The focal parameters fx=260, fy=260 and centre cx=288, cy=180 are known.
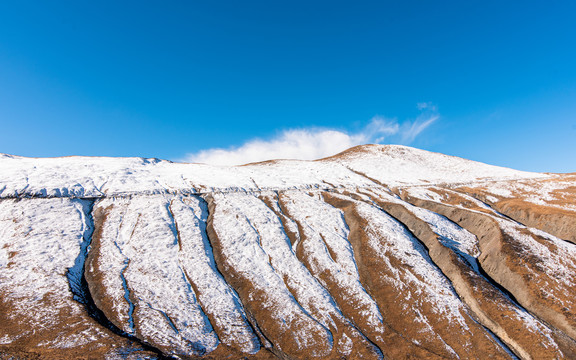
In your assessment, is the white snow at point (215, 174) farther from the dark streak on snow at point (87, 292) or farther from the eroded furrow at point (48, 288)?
the dark streak on snow at point (87, 292)

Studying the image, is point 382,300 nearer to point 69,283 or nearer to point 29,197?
point 69,283

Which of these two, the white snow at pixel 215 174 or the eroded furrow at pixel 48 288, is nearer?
the eroded furrow at pixel 48 288

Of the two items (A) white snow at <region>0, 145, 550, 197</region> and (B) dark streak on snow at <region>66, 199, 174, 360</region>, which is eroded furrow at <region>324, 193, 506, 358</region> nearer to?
(B) dark streak on snow at <region>66, 199, 174, 360</region>

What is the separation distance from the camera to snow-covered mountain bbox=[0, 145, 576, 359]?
1012 inches

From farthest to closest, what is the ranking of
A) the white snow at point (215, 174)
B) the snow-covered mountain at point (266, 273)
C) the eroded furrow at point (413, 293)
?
the white snow at point (215, 174), the eroded furrow at point (413, 293), the snow-covered mountain at point (266, 273)

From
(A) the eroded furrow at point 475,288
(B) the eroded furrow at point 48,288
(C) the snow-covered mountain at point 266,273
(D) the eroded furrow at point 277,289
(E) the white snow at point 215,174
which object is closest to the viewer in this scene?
(B) the eroded furrow at point 48,288

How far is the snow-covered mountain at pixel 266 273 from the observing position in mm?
25703

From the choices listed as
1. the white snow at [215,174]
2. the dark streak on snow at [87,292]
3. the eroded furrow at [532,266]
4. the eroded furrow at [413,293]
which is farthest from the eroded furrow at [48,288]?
the eroded furrow at [532,266]

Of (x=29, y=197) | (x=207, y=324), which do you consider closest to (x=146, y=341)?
(x=207, y=324)

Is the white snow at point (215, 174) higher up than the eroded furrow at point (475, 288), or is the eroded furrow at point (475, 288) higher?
the white snow at point (215, 174)

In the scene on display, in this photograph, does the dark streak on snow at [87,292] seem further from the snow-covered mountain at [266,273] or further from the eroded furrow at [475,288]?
the eroded furrow at [475,288]

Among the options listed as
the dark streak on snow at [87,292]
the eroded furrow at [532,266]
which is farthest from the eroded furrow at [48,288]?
the eroded furrow at [532,266]

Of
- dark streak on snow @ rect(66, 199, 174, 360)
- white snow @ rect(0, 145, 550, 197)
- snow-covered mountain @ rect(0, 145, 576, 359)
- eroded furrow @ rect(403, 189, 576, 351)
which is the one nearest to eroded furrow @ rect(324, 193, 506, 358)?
snow-covered mountain @ rect(0, 145, 576, 359)

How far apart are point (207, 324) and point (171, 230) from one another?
842 inches
